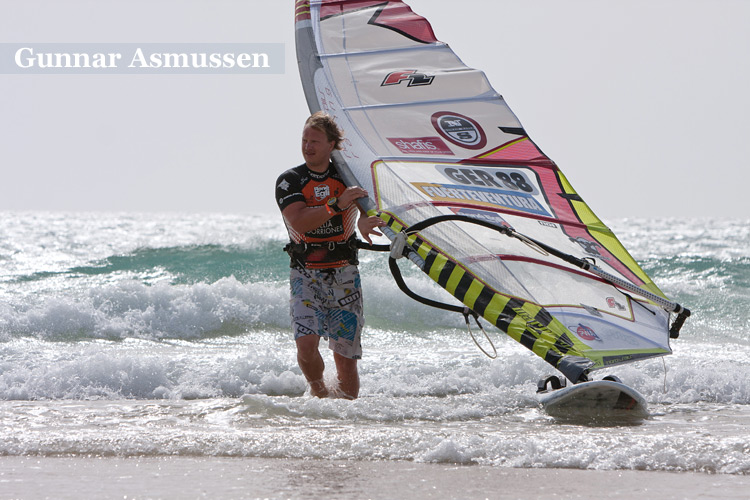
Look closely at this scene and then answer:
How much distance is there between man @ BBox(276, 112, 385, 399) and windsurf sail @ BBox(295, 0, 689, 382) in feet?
0.53

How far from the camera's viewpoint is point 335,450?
3.07 m

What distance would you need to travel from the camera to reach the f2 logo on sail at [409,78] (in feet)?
14.6

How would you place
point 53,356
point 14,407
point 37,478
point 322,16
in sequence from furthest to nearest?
1. point 53,356
2. point 322,16
3. point 14,407
4. point 37,478

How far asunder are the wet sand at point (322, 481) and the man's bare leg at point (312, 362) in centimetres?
79

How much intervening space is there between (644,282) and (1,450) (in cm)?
296

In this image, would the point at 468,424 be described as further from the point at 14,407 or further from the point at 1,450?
the point at 14,407

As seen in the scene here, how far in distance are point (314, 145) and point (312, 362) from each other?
3.35 feet

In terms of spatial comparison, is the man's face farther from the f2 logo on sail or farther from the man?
the f2 logo on sail

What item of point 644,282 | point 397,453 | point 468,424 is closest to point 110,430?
point 397,453

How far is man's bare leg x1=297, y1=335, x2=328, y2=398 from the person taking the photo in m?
3.71

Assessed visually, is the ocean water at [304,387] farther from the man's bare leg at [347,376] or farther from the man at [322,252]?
the man at [322,252]

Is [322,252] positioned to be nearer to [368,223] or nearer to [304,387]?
[368,223]

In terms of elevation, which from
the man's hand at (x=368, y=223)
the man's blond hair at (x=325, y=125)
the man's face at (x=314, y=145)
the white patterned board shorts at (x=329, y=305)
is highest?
the man's blond hair at (x=325, y=125)

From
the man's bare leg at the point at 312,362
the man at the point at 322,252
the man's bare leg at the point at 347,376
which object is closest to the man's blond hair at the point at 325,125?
the man at the point at 322,252
